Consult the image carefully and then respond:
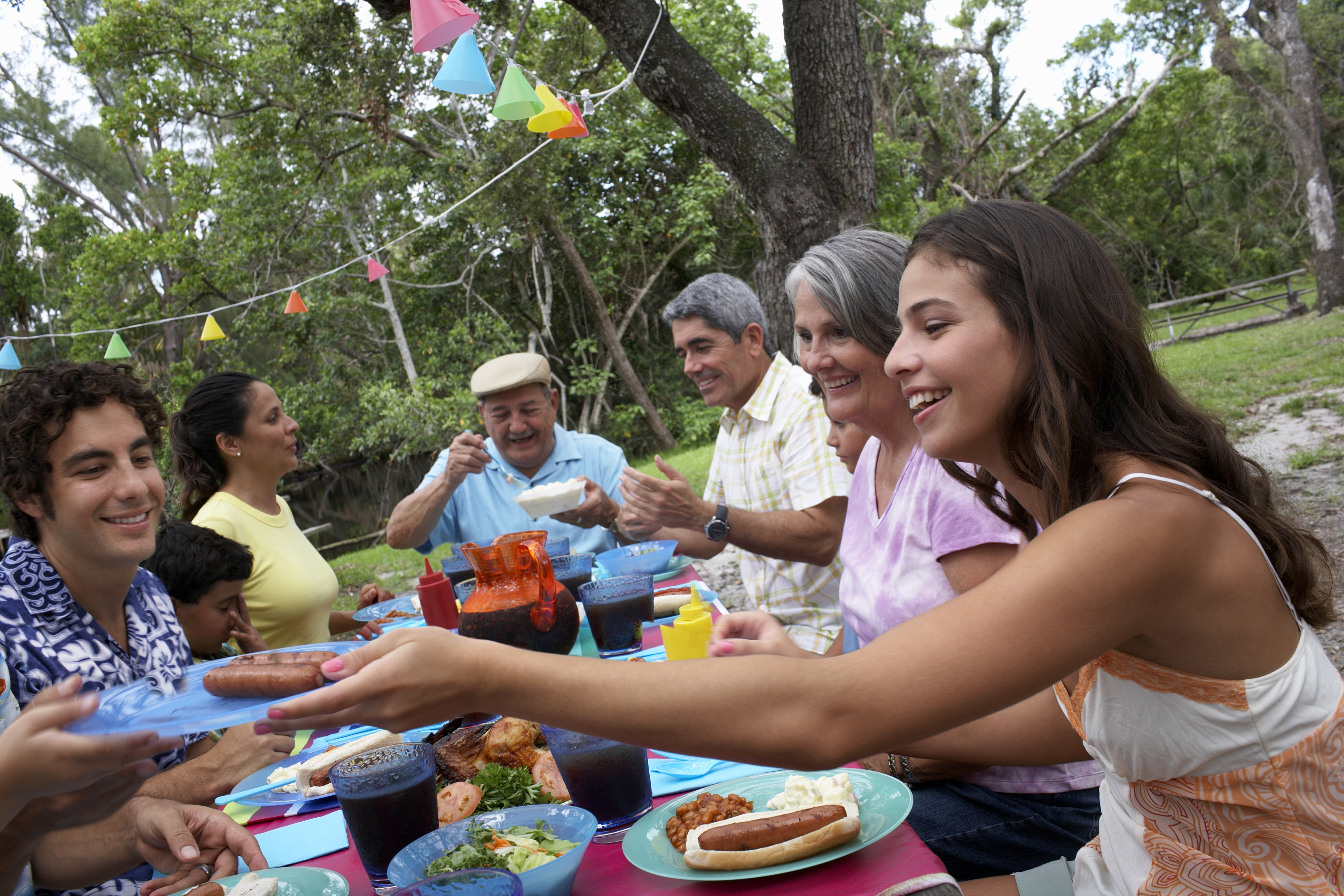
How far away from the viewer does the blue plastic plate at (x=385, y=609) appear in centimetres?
344

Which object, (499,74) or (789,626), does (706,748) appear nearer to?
(789,626)

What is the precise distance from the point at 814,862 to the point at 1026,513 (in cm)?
87

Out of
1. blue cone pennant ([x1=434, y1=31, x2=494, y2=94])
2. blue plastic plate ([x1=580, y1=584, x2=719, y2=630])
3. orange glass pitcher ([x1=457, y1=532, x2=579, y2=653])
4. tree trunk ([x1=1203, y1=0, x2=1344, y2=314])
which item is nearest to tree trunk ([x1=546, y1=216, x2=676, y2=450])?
blue cone pennant ([x1=434, y1=31, x2=494, y2=94])

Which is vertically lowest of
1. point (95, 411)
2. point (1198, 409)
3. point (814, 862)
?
point (814, 862)

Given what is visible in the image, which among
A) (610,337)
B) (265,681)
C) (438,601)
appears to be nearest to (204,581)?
(438,601)

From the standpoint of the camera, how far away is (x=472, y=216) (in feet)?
52.0

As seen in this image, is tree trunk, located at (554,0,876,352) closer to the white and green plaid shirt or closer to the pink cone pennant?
the pink cone pennant

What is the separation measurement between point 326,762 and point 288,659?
81 cm

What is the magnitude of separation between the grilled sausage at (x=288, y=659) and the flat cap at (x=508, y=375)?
287cm

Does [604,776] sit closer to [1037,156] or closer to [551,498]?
[551,498]

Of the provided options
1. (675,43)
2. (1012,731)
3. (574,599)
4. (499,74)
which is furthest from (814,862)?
(499,74)

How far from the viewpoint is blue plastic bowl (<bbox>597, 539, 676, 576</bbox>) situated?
10.4ft

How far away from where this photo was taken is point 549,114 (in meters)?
5.04

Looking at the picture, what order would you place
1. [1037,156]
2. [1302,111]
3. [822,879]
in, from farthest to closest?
[1037,156] → [1302,111] → [822,879]
